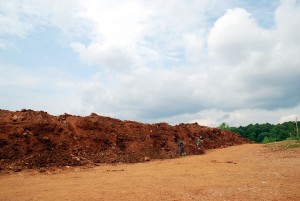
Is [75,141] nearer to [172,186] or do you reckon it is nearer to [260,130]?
[172,186]

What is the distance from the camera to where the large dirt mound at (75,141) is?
46.2 feet

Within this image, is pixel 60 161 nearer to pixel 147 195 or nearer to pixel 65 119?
pixel 65 119

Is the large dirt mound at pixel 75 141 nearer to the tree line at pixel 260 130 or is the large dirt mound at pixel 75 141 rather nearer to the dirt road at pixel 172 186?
the dirt road at pixel 172 186

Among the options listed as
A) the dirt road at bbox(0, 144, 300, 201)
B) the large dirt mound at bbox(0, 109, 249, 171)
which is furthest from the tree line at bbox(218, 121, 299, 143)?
the dirt road at bbox(0, 144, 300, 201)

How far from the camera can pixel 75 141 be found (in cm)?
1653

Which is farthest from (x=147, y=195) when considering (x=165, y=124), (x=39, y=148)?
(x=165, y=124)

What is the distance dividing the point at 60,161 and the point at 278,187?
9.55 metres

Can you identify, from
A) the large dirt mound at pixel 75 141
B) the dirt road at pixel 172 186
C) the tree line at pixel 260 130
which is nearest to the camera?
the dirt road at pixel 172 186

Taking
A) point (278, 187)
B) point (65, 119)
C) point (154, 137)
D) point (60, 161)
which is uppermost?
point (65, 119)

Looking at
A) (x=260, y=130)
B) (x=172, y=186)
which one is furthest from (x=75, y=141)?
(x=260, y=130)

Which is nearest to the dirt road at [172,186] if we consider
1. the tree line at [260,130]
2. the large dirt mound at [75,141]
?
the large dirt mound at [75,141]

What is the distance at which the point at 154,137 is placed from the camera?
20.3 metres

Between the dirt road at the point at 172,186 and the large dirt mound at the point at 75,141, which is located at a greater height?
the large dirt mound at the point at 75,141

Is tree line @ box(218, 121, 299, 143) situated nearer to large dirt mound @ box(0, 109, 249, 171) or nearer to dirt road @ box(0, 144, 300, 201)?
large dirt mound @ box(0, 109, 249, 171)
